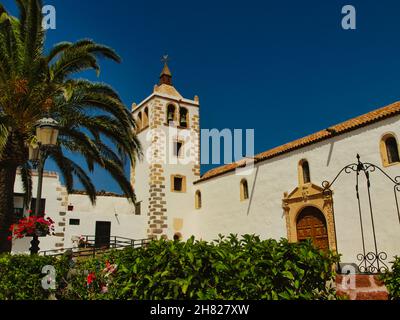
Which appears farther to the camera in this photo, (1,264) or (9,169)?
(9,169)

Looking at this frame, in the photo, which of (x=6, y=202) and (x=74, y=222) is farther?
(x=74, y=222)

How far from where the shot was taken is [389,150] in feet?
45.2

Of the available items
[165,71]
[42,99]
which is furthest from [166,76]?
[42,99]

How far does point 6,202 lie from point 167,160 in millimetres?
14455

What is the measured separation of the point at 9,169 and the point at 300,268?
9.56 meters

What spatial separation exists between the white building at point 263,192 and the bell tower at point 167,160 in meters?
0.07

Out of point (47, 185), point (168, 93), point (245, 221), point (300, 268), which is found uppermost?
point (168, 93)

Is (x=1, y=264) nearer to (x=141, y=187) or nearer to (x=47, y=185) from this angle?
(x=47, y=185)

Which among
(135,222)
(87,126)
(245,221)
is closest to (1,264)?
(87,126)

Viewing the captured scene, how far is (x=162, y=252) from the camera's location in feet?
11.7

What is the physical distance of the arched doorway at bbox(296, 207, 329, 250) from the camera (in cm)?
1567

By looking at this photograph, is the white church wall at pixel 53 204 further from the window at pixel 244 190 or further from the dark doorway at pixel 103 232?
the window at pixel 244 190

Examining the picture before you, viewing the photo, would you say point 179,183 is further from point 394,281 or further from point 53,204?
point 394,281
